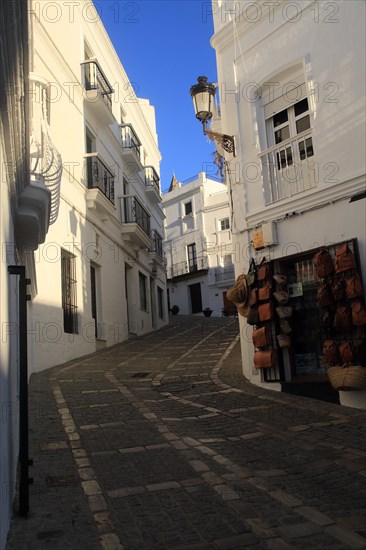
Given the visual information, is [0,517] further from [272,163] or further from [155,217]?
[155,217]

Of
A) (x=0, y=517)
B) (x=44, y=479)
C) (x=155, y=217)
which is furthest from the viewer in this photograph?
(x=155, y=217)

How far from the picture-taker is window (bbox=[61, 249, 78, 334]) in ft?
40.3

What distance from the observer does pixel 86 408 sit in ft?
22.9

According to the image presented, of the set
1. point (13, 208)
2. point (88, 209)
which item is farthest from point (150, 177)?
point (13, 208)

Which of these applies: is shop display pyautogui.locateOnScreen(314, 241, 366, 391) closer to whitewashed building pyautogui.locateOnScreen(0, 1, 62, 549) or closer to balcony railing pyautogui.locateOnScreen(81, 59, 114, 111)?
whitewashed building pyautogui.locateOnScreen(0, 1, 62, 549)

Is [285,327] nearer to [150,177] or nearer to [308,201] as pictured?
[308,201]

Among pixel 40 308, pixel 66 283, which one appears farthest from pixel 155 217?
pixel 40 308

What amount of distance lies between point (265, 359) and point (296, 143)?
3515 mm

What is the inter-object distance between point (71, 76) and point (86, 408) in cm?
1013

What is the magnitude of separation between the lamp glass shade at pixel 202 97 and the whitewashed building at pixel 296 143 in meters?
0.67

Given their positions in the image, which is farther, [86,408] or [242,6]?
[242,6]

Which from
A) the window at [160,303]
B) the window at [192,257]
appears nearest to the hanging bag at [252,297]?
the window at [160,303]

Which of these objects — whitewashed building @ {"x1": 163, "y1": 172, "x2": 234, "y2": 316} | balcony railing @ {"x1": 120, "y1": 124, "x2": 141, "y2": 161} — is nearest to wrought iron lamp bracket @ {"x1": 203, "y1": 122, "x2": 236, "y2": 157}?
balcony railing @ {"x1": 120, "y1": 124, "x2": 141, "y2": 161}

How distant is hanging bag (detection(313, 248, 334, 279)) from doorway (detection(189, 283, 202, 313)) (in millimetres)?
27284
